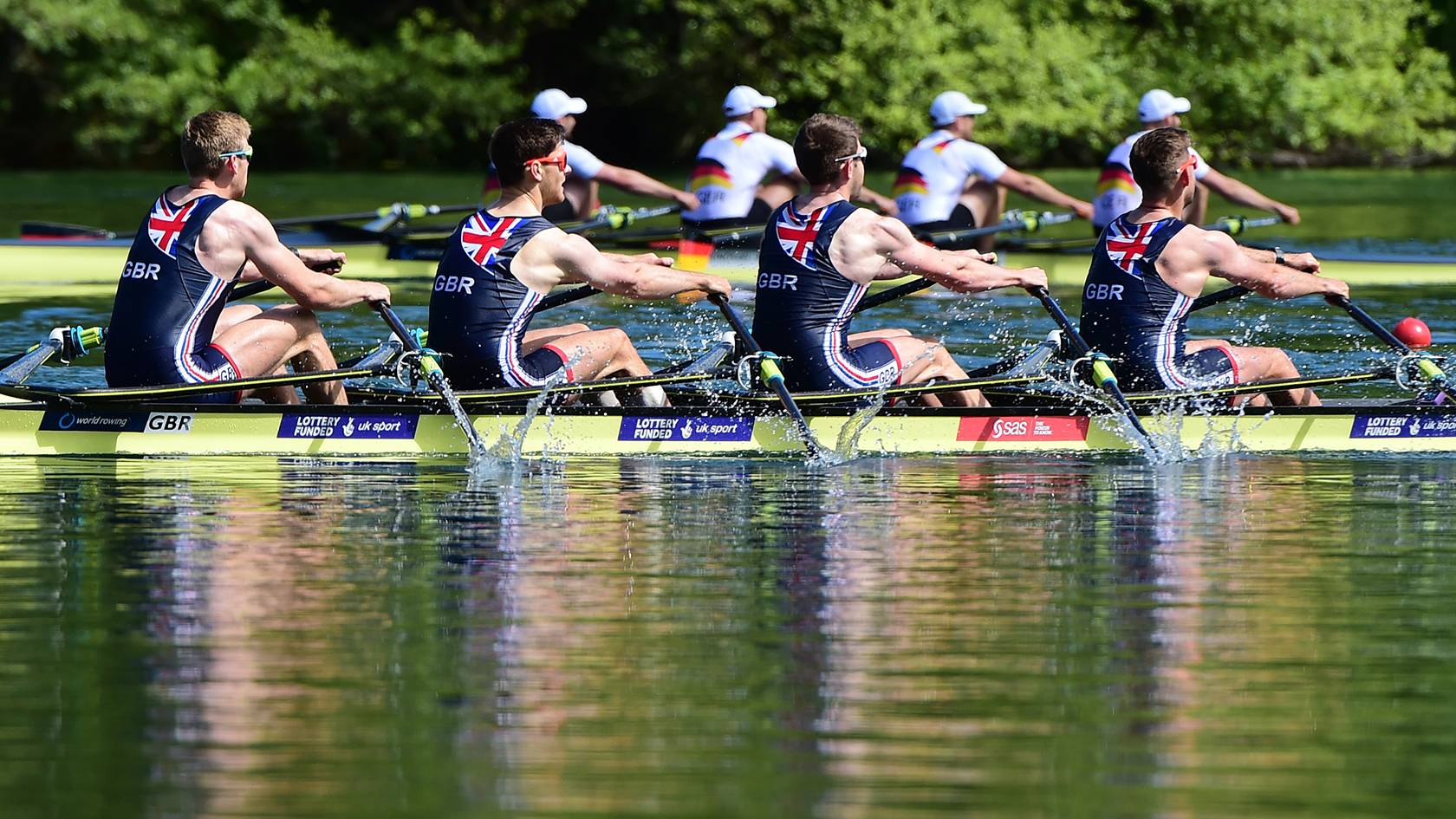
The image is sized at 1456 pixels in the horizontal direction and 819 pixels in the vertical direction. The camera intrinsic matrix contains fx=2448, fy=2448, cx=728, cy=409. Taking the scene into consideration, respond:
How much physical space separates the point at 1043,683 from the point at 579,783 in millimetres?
1384

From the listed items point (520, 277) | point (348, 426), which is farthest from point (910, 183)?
point (348, 426)

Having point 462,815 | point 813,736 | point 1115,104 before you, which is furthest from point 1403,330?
point 1115,104

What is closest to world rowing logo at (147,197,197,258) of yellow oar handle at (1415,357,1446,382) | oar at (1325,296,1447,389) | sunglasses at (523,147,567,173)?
sunglasses at (523,147,567,173)

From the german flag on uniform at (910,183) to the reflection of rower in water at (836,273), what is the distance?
8.98 metres

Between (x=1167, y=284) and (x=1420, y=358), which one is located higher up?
(x=1167, y=284)

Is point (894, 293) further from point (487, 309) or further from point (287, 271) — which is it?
point (287, 271)

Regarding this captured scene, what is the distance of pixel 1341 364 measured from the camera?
1401cm

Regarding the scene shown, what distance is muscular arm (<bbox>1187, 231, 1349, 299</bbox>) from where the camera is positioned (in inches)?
392

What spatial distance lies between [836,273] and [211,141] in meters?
2.56

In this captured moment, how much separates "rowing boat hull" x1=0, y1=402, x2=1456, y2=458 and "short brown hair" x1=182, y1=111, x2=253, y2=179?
3.22ft

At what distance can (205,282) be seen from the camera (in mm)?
9383

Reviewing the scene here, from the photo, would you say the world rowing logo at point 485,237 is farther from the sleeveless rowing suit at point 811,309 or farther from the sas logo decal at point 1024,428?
the sas logo decal at point 1024,428

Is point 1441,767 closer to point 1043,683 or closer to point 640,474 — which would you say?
point 1043,683

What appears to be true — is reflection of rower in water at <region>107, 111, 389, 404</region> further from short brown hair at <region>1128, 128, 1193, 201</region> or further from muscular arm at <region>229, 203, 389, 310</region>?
short brown hair at <region>1128, 128, 1193, 201</region>
